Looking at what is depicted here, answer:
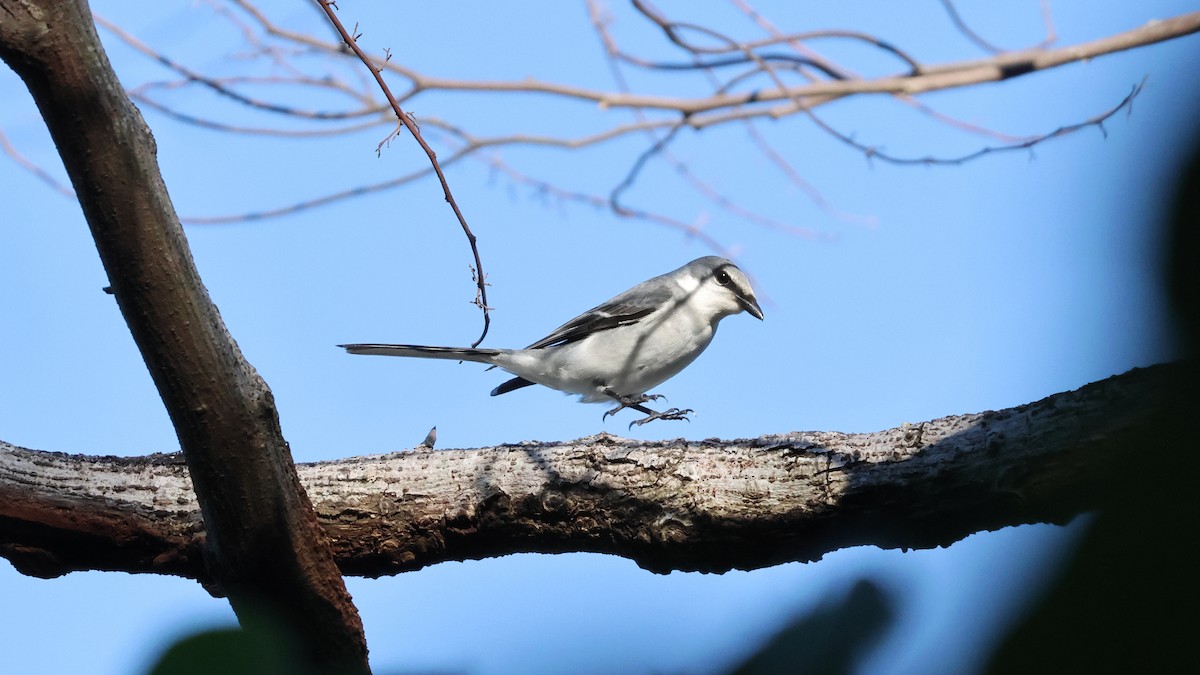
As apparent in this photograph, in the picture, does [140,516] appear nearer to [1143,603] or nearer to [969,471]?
[969,471]

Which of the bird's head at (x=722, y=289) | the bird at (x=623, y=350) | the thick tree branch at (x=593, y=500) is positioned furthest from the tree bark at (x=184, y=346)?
the bird's head at (x=722, y=289)

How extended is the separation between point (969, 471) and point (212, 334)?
7.82ft

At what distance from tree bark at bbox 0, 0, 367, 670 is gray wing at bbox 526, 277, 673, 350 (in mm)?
3442

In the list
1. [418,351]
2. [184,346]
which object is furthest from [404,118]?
[418,351]

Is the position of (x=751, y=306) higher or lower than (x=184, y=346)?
higher

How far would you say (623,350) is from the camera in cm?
641

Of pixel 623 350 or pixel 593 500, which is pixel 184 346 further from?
pixel 623 350

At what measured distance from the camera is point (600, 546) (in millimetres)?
3889

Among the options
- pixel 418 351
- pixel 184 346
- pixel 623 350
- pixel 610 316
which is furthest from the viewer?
pixel 610 316

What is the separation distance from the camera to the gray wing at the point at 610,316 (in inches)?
263

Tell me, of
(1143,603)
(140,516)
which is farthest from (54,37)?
(1143,603)

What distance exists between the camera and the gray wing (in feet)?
21.9

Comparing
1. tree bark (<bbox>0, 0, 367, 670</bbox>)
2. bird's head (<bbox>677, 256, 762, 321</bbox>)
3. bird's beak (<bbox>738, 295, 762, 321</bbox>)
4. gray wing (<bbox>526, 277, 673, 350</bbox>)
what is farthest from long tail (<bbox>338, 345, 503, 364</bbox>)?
tree bark (<bbox>0, 0, 367, 670</bbox>)

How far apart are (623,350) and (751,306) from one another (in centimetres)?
117
